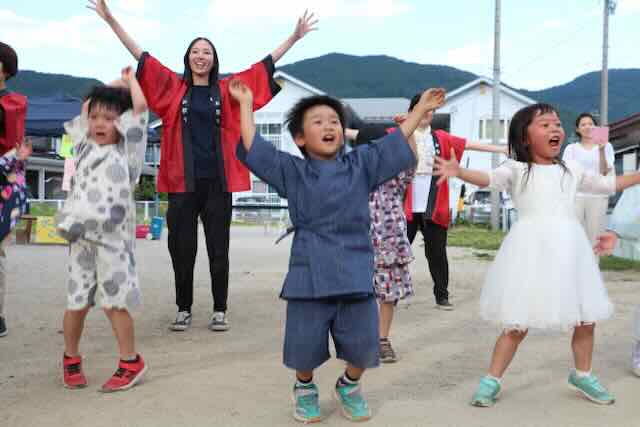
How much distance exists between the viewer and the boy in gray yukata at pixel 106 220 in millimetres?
3383

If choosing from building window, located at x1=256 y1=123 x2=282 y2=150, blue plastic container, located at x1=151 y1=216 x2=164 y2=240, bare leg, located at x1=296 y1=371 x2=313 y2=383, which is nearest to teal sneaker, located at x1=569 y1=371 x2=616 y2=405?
bare leg, located at x1=296 y1=371 x2=313 y2=383

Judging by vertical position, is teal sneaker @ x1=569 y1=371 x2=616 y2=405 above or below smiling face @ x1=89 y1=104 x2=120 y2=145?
below

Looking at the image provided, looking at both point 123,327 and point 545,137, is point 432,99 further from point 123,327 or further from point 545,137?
point 123,327

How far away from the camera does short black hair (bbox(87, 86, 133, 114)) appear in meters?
3.51

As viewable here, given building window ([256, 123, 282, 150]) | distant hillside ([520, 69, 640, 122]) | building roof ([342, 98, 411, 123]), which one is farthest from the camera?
distant hillside ([520, 69, 640, 122])

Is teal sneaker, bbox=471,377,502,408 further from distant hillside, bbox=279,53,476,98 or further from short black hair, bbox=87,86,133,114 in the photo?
distant hillside, bbox=279,53,476,98

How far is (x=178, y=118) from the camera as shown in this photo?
4.92m

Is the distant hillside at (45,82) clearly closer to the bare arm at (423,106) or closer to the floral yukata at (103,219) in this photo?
the floral yukata at (103,219)

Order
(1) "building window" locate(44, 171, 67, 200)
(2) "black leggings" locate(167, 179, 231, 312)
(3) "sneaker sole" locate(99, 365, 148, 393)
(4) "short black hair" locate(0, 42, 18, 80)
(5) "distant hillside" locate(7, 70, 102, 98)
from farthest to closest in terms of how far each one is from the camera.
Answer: (5) "distant hillside" locate(7, 70, 102, 98)
(1) "building window" locate(44, 171, 67, 200)
(2) "black leggings" locate(167, 179, 231, 312)
(4) "short black hair" locate(0, 42, 18, 80)
(3) "sneaker sole" locate(99, 365, 148, 393)

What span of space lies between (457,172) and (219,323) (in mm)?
2408

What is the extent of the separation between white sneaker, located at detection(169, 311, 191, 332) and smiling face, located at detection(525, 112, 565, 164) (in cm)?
270

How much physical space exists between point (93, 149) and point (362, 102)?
133 ft

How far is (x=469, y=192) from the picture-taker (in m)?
30.0

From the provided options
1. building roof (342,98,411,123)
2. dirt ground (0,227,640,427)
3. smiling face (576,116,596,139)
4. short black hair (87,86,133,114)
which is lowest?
dirt ground (0,227,640,427)
